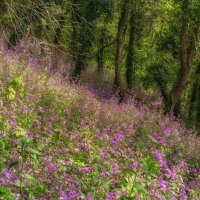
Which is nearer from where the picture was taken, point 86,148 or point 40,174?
point 40,174

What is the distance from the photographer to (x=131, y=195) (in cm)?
452

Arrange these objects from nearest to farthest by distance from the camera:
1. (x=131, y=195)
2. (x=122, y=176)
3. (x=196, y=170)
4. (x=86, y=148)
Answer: (x=131, y=195) → (x=122, y=176) → (x=86, y=148) → (x=196, y=170)

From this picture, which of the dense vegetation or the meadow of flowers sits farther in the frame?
the dense vegetation

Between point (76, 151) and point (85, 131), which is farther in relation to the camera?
point (85, 131)

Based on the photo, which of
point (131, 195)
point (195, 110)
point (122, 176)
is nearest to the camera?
point (131, 195)

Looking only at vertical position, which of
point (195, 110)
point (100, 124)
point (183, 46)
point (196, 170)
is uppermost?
point (183, 46)

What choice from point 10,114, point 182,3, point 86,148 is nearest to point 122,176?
point 86,148

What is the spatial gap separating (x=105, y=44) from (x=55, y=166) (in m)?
24.2

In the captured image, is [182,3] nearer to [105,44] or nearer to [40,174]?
[40,174]

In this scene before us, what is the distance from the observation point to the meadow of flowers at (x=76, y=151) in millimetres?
4547

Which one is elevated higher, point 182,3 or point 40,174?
point 182,3

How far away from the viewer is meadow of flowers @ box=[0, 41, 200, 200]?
4547mm

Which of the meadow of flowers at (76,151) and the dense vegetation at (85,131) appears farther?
the dense vegetation at (85,131)

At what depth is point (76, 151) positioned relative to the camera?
6.43 metres
